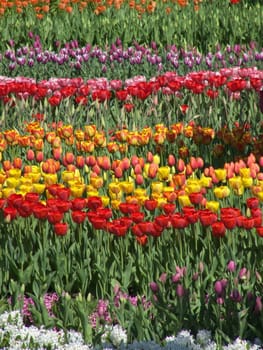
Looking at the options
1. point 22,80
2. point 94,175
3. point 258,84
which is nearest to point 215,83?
point 258,84

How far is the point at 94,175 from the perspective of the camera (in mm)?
5379

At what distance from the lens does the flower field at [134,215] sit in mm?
3961

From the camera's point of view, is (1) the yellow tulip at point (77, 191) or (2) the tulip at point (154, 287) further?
Answer: (1) the yellow tulip at point (77, 191)

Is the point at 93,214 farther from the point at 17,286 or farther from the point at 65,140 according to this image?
the point at 65,140

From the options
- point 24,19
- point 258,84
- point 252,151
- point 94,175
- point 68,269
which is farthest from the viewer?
point 24,19

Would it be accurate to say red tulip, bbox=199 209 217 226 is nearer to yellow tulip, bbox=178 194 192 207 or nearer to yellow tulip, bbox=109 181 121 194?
yellow tulip, bbox=178 194 192 207

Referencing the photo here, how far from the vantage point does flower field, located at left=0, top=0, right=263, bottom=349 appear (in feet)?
13.0

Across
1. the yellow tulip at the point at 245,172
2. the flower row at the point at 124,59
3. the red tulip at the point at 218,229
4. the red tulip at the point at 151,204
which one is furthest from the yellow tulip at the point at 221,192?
the flower row at the point at 124,59

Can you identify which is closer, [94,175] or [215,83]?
[94,175]

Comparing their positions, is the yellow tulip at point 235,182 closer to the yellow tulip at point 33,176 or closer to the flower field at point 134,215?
the flower field at point 134,215

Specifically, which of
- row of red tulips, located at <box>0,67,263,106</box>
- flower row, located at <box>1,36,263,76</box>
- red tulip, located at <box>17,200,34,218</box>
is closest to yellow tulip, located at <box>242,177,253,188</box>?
red tulip, located at <box>17,200,34,218</box>

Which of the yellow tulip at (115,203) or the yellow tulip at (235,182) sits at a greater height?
the yellow tulip at (235,182)

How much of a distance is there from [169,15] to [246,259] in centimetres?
809

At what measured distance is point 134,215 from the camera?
4570mm
